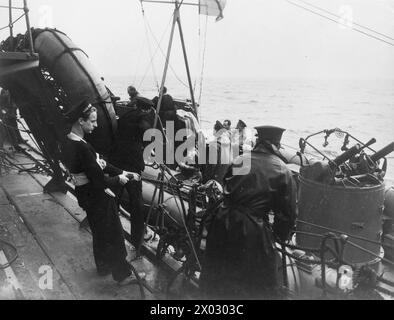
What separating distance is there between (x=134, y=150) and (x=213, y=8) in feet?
15.2

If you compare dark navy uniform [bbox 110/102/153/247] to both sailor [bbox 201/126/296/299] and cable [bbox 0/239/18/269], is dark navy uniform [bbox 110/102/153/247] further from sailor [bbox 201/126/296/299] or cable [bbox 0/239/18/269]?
sailor [bbox 201/126/296/299]

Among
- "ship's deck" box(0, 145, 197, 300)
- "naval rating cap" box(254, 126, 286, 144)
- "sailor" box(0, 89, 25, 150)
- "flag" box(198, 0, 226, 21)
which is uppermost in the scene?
Answer: "flag" box(198, 0, 226, 21)

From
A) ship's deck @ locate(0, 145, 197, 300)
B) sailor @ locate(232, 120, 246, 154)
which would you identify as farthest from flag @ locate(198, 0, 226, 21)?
ship's deck @ locate(0, 145, 197, 300)

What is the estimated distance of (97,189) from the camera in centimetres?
363

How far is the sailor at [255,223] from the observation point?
2859mm

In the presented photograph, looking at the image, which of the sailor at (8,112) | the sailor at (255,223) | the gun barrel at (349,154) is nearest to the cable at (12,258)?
the sailor at (255,223)

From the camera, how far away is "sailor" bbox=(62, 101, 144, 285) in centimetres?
342

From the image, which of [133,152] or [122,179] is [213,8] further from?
[122,179]

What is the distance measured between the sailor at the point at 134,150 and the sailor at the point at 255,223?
1666mm

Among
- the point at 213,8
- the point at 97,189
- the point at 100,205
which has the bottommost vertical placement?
the point at 100,205

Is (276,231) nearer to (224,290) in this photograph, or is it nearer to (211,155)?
(224,290)

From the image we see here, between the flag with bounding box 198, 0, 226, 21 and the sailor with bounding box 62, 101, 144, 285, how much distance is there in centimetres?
515

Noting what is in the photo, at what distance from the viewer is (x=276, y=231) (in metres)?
3.04

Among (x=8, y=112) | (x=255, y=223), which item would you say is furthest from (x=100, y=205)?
(x=8, y=112)
